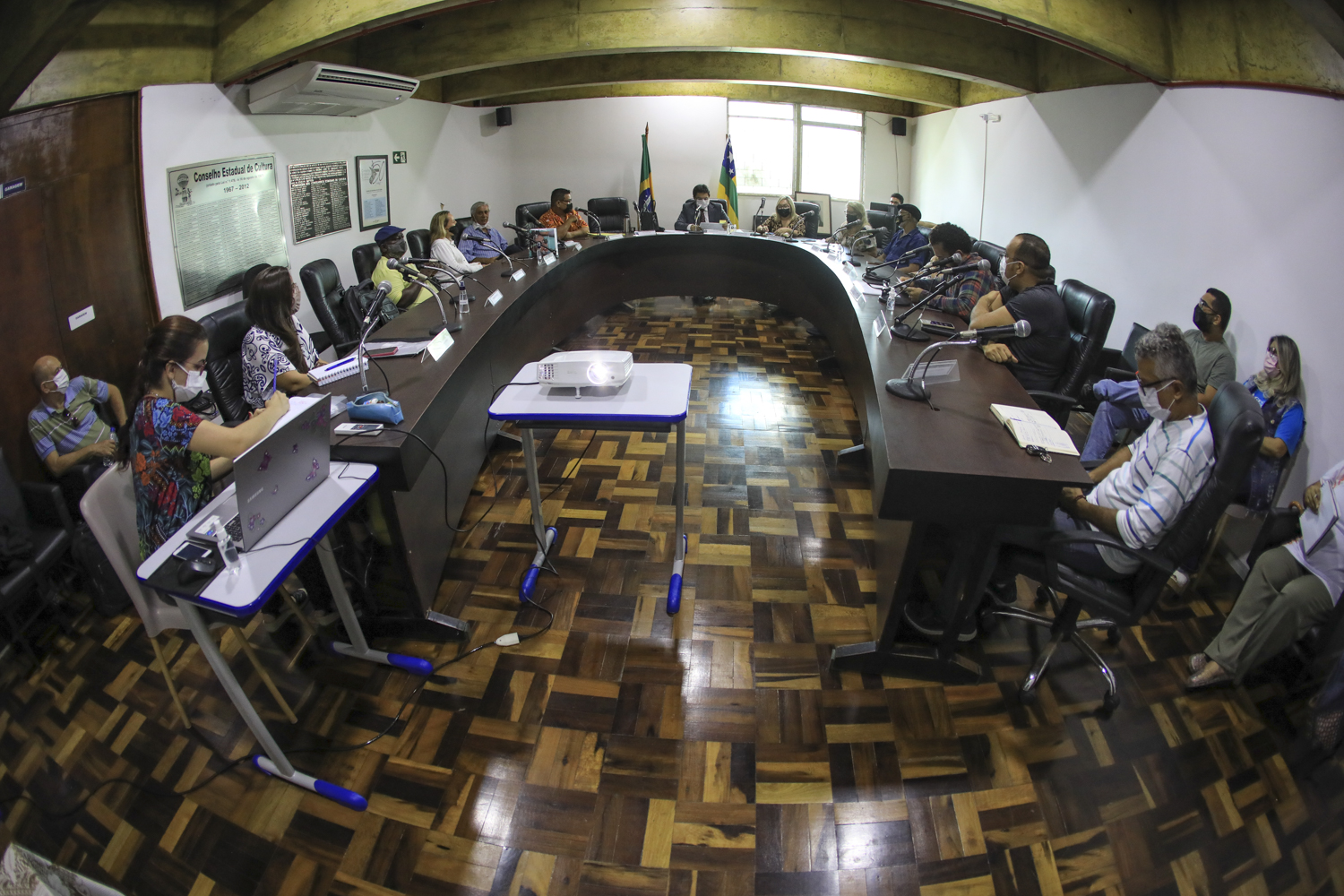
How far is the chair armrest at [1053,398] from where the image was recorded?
2.82m

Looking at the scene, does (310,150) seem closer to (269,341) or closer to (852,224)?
(269,341)

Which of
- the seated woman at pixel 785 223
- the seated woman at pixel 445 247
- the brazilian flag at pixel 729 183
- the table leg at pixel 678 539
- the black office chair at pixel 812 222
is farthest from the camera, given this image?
the brazilian flag at pixel 729 183

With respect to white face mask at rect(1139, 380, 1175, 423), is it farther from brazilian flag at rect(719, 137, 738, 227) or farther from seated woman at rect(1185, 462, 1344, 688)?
brazilian flag at rect(719, 137, 738, 227)

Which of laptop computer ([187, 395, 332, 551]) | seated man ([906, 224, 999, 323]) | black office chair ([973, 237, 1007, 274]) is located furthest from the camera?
black office chair ([973, 237, 1007, 274])

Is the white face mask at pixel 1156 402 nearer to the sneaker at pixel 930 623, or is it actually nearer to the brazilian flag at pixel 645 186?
the sneaker at pixel 930 623

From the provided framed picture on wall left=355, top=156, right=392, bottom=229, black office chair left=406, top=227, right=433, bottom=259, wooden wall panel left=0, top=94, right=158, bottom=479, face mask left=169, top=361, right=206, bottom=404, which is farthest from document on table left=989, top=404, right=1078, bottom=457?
framed picture on wall left=355, top=156, right=392, bottom=229

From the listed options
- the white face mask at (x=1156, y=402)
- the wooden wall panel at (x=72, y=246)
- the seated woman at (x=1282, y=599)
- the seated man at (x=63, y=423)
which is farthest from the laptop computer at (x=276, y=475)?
the seated woman at (x=1282, y=599)

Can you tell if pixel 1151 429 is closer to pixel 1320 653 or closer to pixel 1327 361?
pixel 1320 653

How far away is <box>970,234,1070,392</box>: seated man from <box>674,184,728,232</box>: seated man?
4.49 m

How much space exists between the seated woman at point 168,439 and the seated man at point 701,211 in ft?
18.9

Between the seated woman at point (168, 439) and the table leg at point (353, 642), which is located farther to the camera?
the table leg at point (353, 642)

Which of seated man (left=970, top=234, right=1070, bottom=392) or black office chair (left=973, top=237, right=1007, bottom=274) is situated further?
black office chair (left=973, top=237, right=1007, bottom=274)

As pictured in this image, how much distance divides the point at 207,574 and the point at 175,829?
2.70 feet

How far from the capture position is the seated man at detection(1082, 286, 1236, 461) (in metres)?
3.00
